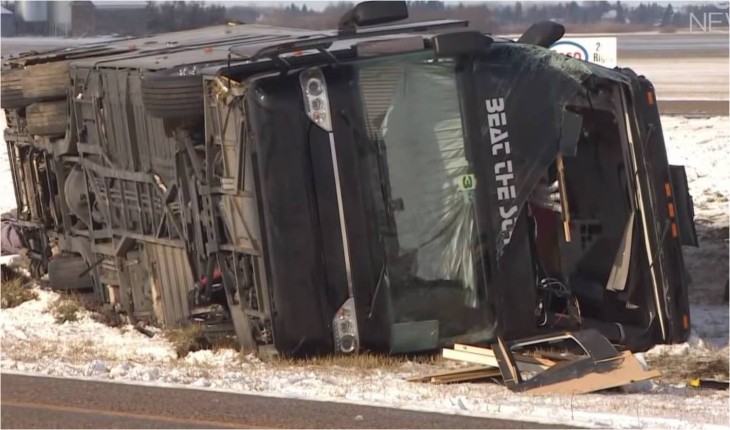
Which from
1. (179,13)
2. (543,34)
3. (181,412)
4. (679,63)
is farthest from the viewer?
(679,63)

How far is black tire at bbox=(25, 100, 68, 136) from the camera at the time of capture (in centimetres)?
1205

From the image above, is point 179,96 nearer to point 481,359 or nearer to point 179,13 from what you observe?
point 481,359

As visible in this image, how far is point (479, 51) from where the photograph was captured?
9.26m

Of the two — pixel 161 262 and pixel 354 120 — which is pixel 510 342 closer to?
pixel 354 120

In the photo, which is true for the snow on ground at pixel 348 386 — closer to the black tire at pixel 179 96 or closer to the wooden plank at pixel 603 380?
the wooden plank at pixel 603 380

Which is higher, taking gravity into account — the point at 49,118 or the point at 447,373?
the point at 49,118

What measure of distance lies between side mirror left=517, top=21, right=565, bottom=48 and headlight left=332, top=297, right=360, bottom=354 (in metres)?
2.90

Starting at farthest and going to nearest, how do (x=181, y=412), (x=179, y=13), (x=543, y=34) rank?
(x=179, y=13) < (x=543, y=34) < (x=181, y=412)

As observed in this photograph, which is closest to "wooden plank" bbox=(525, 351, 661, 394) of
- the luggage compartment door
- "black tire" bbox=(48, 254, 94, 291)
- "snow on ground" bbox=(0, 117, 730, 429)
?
"snow on ground" bbox=(0, 117, 730, 429)

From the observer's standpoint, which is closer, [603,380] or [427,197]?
[603,380]

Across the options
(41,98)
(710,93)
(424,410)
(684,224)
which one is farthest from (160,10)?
(424,410)

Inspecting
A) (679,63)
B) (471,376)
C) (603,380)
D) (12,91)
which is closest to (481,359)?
(471,376)

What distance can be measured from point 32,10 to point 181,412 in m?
35.5

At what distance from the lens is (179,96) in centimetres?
945
